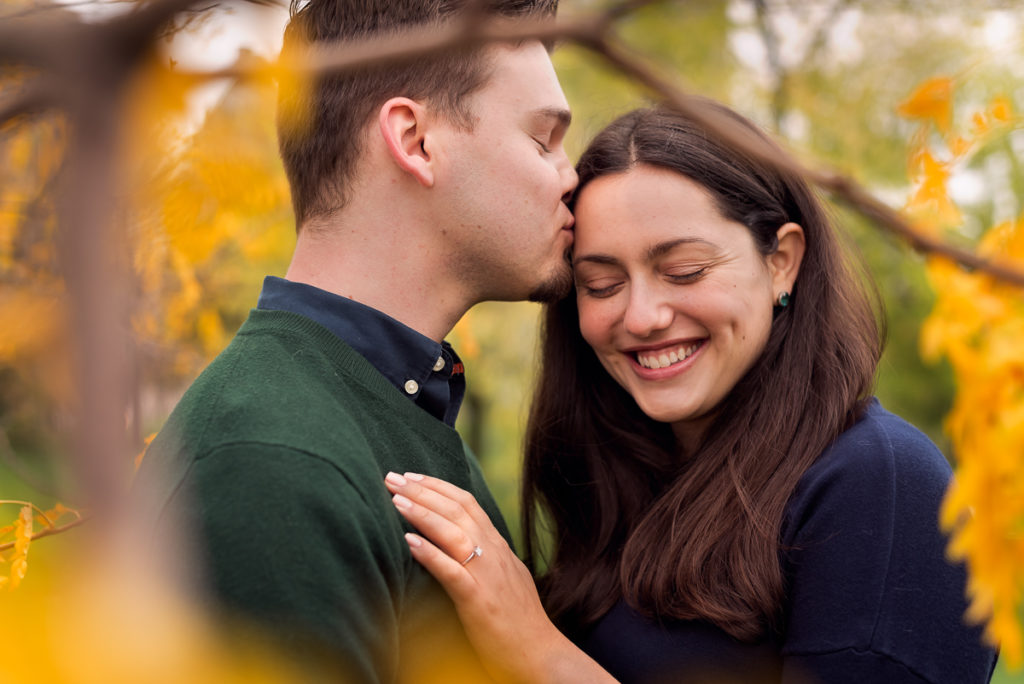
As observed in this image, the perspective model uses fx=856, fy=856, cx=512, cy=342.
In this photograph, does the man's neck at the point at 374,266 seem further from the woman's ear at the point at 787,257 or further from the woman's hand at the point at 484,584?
the woman's ear at the point at 787,257

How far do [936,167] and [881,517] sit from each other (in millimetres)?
1016

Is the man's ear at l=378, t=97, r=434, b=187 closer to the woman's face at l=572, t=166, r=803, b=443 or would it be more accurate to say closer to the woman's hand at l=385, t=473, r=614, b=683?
the woman's face at l=572, t=166, r=803, b=443

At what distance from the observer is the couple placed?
1.62m

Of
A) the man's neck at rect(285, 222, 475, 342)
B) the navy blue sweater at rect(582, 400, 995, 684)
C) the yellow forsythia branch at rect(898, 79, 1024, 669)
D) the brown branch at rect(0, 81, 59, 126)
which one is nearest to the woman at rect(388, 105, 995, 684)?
the navy blue sweater at rect(582, 400, 995, 684)

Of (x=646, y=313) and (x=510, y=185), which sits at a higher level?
(x=510, y=185)

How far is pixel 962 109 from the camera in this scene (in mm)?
8195

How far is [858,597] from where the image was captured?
186cm

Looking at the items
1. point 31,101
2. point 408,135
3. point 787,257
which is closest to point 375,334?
point 408,135

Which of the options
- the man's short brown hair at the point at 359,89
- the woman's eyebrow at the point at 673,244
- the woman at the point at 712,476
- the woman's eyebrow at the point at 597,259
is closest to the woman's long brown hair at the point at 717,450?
the woman at the point at 712,476

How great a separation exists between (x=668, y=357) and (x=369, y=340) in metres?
0.83

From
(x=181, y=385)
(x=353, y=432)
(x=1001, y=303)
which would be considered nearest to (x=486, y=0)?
(x=1001, y=303)

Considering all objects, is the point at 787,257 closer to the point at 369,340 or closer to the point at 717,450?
the point at 717,450

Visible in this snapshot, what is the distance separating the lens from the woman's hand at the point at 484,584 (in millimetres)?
1795

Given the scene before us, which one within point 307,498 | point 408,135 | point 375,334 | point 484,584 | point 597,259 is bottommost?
point 484,584
